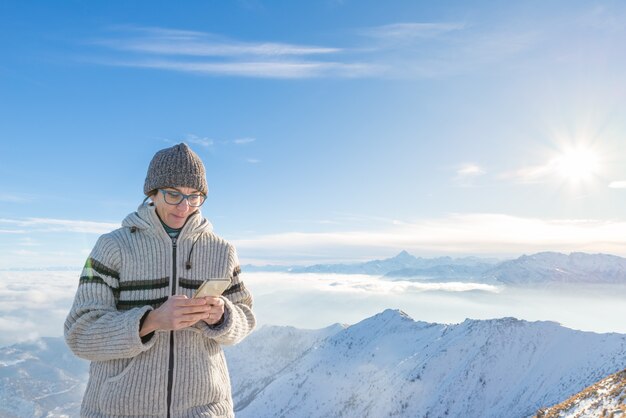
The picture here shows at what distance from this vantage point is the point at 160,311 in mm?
4215

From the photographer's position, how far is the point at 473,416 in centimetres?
9912

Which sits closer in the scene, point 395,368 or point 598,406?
point 598,406

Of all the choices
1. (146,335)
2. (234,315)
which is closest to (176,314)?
(146,335)

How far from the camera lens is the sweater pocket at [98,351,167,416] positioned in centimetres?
449

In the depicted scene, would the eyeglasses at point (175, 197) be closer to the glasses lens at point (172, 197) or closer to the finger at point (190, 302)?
the glasses lens at point (172, 197)

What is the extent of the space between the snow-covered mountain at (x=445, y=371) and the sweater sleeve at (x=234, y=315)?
101599mm

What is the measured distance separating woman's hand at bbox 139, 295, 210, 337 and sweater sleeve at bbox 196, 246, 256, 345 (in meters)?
0.40

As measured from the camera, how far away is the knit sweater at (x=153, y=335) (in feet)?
14.5

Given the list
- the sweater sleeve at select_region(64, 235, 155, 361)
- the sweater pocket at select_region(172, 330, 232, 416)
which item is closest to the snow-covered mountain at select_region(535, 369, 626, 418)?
the sweater pocket at select_region(172, 330, 232, 416)

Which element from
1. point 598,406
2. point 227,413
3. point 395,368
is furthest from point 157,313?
point 395,368

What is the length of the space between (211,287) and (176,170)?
4.87ft

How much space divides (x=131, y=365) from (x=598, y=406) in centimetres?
1666

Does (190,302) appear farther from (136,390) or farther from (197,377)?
(136,390)

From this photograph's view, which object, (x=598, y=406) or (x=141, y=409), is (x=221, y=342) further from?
(x=598, y=406)
